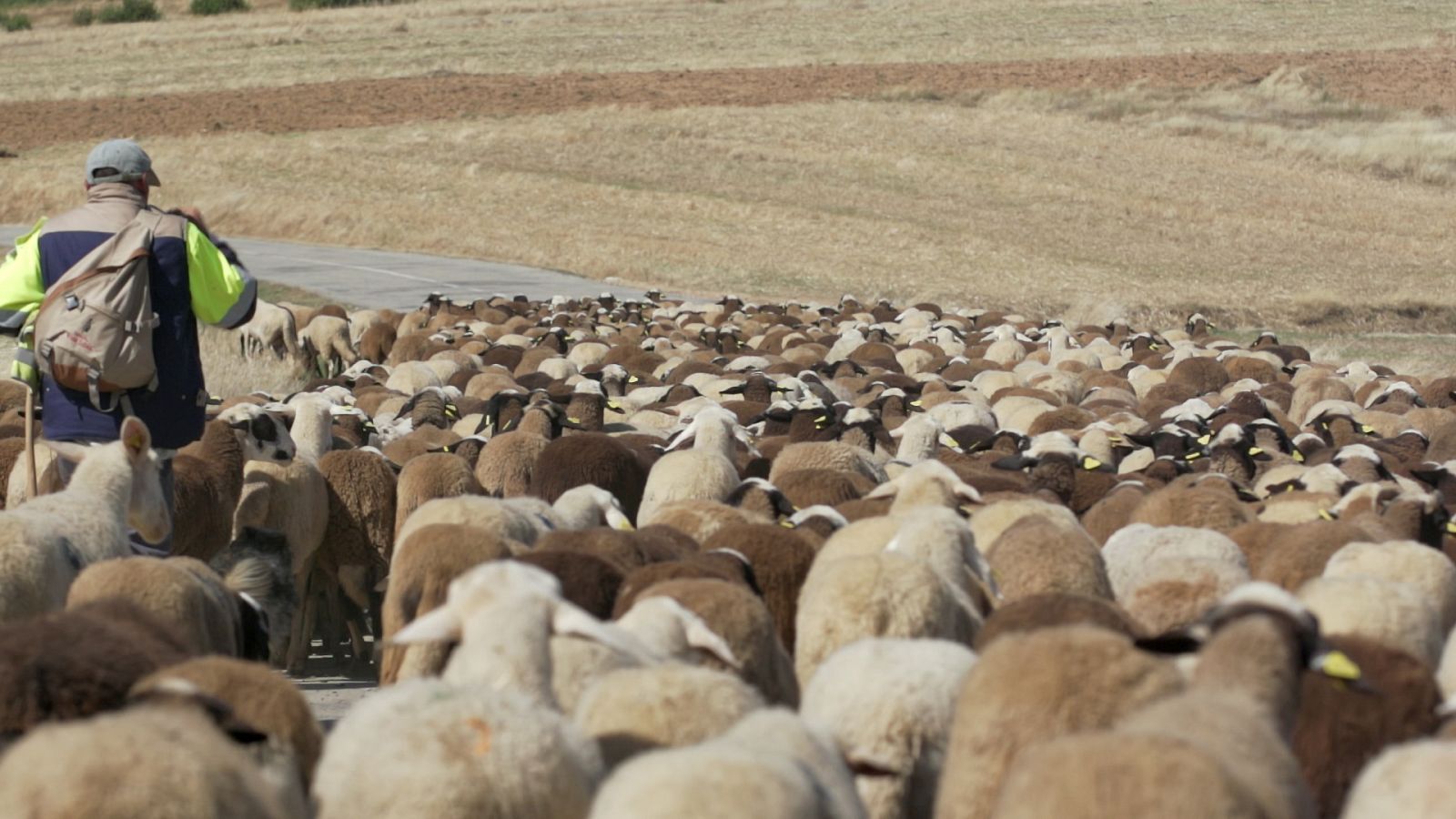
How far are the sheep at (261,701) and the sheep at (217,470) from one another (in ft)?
13.9

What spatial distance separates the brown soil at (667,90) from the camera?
171 ft

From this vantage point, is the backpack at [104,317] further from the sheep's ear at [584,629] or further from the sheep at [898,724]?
the sheep at [898,724]

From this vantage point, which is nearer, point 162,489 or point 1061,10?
point 162,489

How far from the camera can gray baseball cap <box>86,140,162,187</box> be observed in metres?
7.21

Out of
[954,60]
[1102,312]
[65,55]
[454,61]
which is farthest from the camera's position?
[65,55]

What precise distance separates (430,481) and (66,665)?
5.49 metres

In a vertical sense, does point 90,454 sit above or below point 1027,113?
above

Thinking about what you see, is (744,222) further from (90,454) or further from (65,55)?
(65,55)

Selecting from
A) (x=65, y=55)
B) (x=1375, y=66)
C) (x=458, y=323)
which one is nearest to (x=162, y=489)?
(x=458, y=323)

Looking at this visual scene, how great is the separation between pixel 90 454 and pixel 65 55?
69117 millimetres

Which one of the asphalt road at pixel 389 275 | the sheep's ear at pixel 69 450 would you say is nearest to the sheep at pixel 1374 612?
the sheep's ear at pixel 69 450

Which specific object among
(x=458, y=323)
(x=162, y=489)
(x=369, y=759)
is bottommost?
(x=458, y=323)

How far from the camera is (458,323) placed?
23.4 metres

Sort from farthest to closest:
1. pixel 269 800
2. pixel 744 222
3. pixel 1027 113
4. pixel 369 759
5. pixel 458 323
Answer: pixel 1027 113 < pixel 744 222 < pixel 458 323 < pixel 369 759 < pixel 269 800
